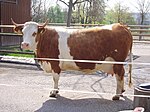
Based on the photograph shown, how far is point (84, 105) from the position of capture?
6.41 meters

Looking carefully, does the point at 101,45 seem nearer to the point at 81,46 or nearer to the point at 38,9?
the point at 81,46

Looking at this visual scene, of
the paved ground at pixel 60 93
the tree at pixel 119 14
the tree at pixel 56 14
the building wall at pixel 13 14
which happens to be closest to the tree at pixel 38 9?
the tree at pixel 56 14

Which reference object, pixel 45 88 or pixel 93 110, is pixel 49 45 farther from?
pixel 93 110

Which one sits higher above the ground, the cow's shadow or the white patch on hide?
the white patch on hide

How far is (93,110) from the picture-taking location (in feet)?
20.1

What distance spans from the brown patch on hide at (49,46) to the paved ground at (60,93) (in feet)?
2.40

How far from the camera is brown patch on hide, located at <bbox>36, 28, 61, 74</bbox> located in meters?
7.02

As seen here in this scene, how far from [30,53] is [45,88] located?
502cm

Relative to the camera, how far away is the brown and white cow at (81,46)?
6.86m

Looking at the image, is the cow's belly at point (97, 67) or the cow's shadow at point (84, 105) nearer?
the cow's shadow at point (84, 105)

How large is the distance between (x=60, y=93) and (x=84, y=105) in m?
1.08

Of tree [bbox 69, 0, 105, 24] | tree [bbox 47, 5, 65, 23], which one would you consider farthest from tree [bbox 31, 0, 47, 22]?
tree [bbox 69, 0, 105, 24]

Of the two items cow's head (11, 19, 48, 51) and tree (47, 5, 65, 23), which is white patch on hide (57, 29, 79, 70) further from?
tree (47, 5, 65, 23)

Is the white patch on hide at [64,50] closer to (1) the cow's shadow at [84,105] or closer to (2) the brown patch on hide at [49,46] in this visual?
(2) the brown patch on hide at [49,46]
